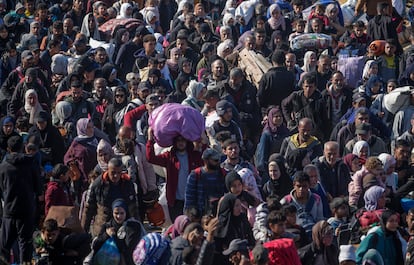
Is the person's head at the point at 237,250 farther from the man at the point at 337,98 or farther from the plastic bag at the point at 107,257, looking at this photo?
the man at the point at 337,98

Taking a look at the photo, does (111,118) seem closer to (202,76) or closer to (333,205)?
(202,76)

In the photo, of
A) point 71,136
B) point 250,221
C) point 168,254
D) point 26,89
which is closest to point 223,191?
point 250,221

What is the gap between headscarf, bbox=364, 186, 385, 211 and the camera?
18766 mm

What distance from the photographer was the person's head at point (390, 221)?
17.7m

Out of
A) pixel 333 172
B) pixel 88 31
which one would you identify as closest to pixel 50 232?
pixel 333 172

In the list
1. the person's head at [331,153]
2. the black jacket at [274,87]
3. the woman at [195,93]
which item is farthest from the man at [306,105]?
the person's head at [331,153]

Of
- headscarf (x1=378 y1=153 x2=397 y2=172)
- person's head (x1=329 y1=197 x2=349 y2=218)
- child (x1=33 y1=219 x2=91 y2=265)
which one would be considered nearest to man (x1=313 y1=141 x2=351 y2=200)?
headscarf (x1=378 y1=153 x2=397 y2=172)

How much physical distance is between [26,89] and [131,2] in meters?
6.76

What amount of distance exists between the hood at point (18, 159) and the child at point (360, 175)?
3876 mm

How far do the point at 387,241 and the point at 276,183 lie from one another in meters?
2.09

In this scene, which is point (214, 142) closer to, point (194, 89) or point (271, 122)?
point (271, 122)

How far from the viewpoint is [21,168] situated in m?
18.7

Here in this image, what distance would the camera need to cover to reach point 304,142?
20578mm

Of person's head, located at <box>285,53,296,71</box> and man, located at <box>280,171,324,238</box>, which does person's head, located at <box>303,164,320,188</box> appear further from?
person's head, located at <box>285,53,296,71</box>
